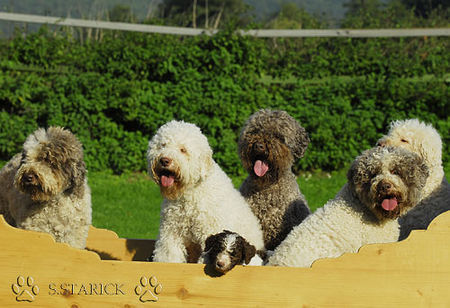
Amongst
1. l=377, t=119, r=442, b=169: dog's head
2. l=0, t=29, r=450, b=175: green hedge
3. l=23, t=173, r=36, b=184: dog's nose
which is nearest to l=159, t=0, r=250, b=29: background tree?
l=0, t=29, r=450, b=175: green hedge

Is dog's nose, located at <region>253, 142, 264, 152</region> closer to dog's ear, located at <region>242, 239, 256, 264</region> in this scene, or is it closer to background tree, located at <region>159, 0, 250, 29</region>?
dog's ear, located at <region>242, 239, 256, 264</region>

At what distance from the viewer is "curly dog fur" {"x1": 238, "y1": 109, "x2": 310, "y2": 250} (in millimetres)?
4320

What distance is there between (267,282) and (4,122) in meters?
6.85

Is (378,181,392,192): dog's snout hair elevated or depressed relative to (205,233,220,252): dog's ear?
elevated

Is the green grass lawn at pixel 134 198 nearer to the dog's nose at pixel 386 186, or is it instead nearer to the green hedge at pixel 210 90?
the green hedge at pixel 210 90

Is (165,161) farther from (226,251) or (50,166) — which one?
(50,166)

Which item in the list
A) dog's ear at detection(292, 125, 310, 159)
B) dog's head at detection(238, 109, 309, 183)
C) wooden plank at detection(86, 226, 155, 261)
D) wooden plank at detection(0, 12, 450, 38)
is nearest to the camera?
dog's head at detection(238, 109, 309, 183)

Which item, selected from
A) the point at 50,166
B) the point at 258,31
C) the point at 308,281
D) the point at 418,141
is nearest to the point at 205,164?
the point at 308,281

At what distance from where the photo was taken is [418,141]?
4.19 m

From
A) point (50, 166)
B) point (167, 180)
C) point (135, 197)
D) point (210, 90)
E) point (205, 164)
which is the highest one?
point (205, 164)

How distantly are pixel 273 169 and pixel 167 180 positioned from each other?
0.94m

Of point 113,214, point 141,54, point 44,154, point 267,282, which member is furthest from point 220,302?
point 141,54

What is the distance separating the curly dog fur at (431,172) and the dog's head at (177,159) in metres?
1.35

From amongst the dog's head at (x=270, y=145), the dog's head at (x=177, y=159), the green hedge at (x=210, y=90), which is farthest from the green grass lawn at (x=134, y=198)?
the dog's head at (x=177, y=159)
